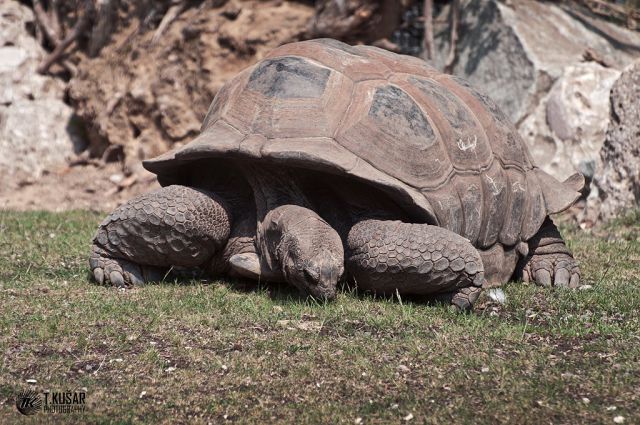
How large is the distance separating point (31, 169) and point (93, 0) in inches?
88.2

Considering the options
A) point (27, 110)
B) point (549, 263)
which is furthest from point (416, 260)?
point (27, 110)

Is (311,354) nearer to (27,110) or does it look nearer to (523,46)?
(523,46)

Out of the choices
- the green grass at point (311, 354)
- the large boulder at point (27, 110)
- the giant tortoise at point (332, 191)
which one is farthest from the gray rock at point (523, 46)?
the large boulder at point (27, 110)

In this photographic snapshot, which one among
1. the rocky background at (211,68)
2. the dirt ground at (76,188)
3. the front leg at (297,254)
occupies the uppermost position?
the front leg at (297,254)

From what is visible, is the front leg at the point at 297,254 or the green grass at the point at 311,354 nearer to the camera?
the green grass at the point at 311,354

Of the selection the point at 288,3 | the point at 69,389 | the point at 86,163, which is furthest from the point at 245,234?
the point at 86,163

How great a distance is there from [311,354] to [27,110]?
26.7ft

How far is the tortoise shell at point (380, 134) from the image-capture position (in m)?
4.55

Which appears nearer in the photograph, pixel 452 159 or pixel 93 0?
pixel 452 159

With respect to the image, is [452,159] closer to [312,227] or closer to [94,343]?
[312,227]

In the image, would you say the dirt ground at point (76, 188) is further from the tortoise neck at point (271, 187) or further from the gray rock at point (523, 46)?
the tortoise neck at point (271, 187)

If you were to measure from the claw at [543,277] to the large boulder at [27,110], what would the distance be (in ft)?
22.1

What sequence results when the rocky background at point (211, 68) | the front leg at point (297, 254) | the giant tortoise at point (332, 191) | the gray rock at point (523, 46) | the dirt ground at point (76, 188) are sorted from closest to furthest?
the front leg at point (297, 254) → the giant tortoise at point (332, 191) → the rocky background at point (211, 68) → the gray rock at point (523, 46) → the dirt ground at point (76, 188)

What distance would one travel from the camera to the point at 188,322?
4164 mm
